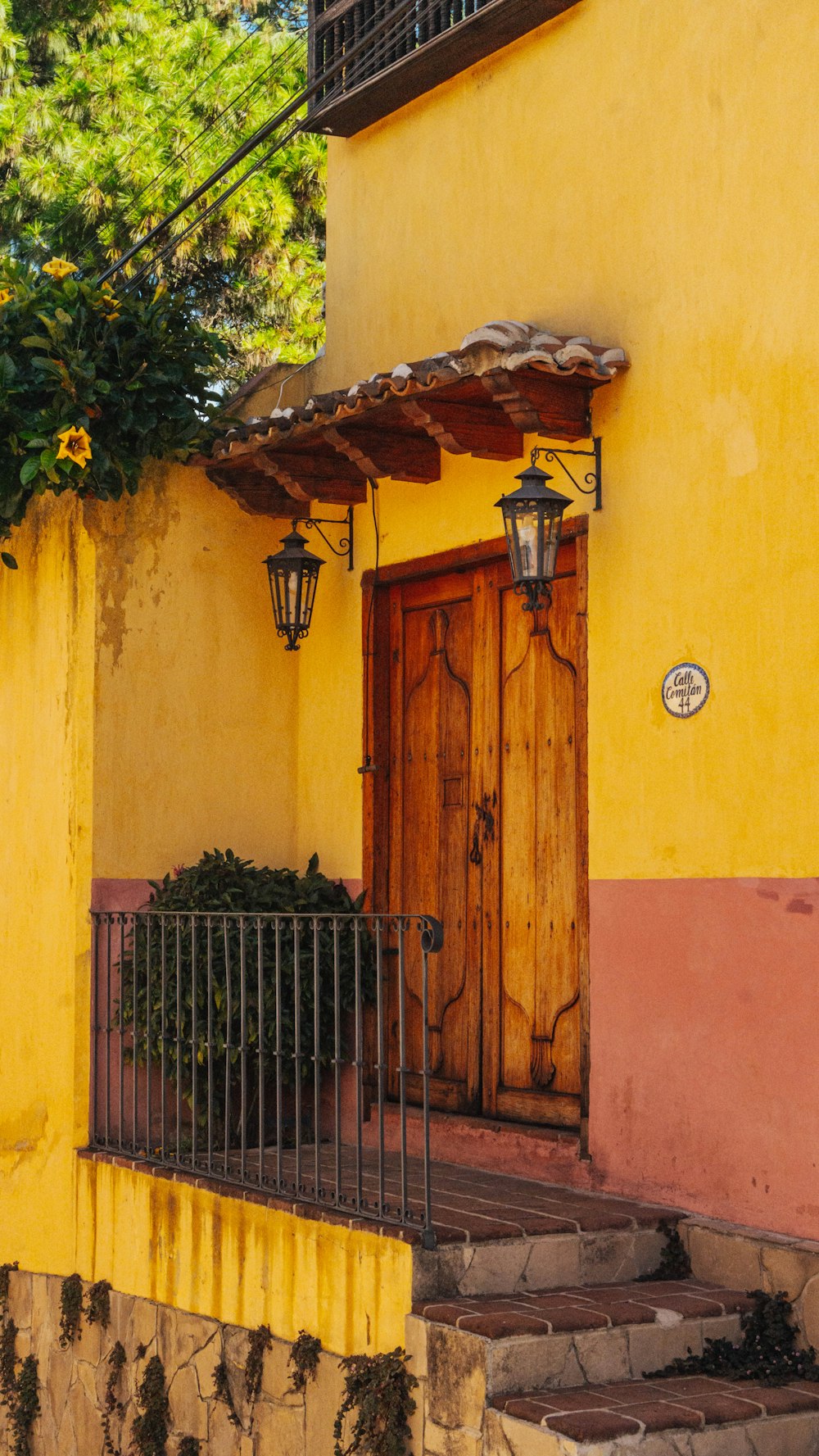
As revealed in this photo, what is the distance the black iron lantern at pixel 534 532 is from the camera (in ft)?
20.4

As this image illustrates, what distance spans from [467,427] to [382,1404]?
12.3ft

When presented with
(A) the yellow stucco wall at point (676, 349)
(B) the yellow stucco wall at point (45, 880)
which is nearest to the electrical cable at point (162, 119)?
(B) the yellow stucco wall at point (45, 880)

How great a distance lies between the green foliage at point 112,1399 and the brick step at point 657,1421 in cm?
270

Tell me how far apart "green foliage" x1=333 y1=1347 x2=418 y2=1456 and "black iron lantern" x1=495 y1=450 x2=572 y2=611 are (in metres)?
2.76

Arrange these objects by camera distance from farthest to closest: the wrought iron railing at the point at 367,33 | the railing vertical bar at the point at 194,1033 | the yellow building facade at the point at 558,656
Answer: the wrought iron railing at the point at 367,33, the railing vertical bar at the point at 194,1033, the yellow building facade at the point at 558,656

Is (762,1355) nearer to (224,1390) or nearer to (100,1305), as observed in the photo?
(224,1390)

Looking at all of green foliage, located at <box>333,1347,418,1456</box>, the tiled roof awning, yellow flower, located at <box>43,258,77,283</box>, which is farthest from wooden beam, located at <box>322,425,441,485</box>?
green foliage, located at <box>333,1347,418,1456</box>

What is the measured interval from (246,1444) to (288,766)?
11.3ft

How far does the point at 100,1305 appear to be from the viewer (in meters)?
7.21

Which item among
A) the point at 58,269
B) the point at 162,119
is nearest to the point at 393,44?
the point at 58,269

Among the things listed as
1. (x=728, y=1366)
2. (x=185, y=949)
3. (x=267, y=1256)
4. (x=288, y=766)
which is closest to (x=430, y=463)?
(x=288, y=766)

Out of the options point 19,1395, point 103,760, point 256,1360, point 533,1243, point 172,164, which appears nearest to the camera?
point 533,1243

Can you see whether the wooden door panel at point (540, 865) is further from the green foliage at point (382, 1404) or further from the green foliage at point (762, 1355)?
the green foliage at point (382, 1404)

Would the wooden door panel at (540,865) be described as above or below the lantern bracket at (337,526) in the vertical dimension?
below
